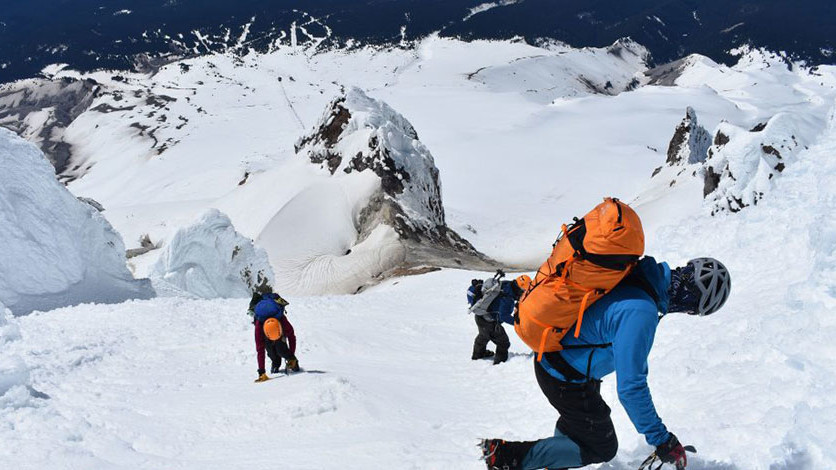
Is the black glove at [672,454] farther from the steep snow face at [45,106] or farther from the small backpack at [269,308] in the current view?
the steep snow face at [45,106]

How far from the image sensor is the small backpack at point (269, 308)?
855 centimetres

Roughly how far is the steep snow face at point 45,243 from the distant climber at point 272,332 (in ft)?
29.6

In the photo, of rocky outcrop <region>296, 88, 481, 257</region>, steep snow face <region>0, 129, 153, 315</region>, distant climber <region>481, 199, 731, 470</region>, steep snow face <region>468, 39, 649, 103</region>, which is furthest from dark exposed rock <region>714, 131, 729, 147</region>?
steep snow face <region>468, 39, 649, 103</region>

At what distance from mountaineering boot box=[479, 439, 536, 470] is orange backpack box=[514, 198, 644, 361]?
2.46 ft

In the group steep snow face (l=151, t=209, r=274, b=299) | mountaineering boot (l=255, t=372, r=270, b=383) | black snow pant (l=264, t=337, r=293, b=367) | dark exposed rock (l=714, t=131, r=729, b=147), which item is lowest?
steep snow face (l=151, t=209, r=274, b=299)

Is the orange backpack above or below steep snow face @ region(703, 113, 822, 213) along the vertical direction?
above

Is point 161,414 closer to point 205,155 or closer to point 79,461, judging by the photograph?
point 79,461

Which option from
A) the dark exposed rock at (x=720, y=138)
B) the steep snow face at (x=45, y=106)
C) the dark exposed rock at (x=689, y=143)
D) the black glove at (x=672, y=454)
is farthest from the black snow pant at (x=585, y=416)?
the steep snow face at (x=45, y=106)

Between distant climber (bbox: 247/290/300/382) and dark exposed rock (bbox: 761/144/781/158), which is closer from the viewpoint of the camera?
distant climber (bbox: 247/290/300/382)

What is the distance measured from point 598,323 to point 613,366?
434 millimetres

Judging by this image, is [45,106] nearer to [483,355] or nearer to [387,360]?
[387,360]

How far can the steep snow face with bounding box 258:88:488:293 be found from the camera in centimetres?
3083

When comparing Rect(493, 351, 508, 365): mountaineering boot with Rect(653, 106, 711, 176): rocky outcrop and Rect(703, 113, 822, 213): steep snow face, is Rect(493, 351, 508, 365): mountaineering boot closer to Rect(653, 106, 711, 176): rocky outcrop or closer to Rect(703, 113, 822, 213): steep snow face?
Rect(703, 113, 822, 213): steep snow face

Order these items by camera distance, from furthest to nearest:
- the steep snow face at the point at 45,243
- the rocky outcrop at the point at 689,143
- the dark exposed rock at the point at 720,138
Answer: the rocky outcrop at the point at 689,143, the dark exposed rock at the point at 720,138, the steep snow face at the point at 45,243
